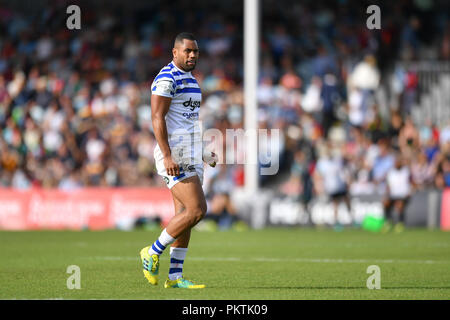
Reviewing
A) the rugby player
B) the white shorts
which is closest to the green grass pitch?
the rugby player

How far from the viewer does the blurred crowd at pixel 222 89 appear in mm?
23844

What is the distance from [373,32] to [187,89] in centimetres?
1729

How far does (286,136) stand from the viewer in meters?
24.2

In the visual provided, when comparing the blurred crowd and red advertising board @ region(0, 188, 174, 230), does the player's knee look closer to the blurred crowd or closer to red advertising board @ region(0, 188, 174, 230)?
the blurred crowd

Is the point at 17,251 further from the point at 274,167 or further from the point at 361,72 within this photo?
the point at 361,72

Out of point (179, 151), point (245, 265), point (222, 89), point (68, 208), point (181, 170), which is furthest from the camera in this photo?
point (222, 89)

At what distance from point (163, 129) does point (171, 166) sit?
0.39 m

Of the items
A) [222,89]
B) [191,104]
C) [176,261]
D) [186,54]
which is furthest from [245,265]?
[222,89]

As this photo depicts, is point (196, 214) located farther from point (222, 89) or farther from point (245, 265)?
point (222, 89)

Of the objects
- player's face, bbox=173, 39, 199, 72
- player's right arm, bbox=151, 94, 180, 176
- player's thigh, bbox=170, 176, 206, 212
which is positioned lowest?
player's thigh, bbox=170, 176, 206, 212

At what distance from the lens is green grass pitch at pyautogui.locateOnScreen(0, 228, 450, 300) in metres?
9.43

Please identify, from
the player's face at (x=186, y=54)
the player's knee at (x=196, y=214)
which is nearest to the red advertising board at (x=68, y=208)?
the player's face at (x=186, y=54)

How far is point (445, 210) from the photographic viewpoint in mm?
21953
